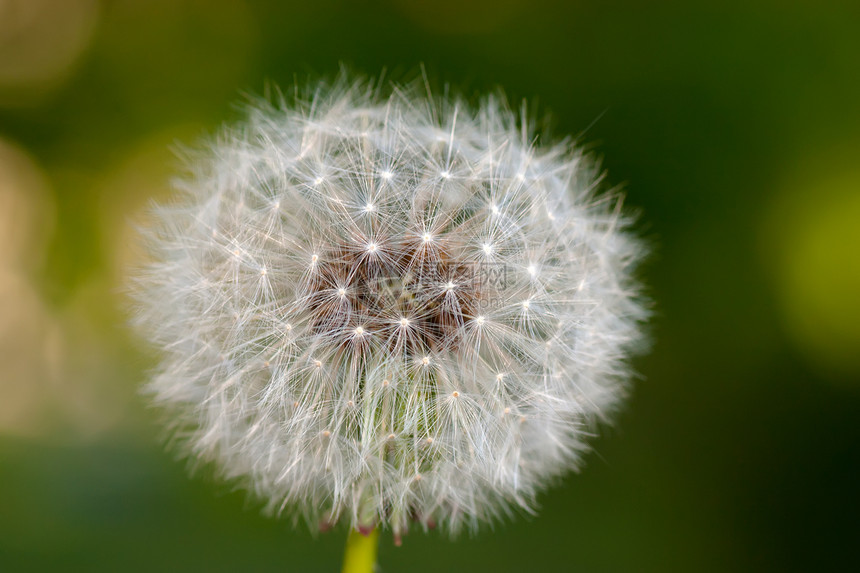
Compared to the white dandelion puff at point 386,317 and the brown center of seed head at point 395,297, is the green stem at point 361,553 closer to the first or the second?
the white dandelion puff at point 386,317

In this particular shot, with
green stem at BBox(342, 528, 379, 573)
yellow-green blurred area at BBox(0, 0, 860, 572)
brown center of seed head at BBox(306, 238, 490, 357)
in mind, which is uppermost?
yellow-green blurred area at BBox(0, 0, 860, 572)

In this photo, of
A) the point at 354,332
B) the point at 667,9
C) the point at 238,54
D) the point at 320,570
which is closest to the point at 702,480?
the point at 320,570

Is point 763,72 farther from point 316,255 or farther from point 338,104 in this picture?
point 316,255

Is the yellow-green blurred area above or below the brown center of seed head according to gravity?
above

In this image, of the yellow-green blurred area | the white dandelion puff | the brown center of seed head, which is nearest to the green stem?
the white dandelion puff

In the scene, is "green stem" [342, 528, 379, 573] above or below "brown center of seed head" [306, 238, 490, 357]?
below

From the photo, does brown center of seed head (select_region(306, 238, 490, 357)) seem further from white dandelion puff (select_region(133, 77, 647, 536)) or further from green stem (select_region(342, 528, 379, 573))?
green stem (select_region(342, 528, 379, 573))

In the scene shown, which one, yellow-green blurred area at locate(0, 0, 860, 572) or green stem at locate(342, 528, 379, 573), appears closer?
green stem at locate(342, 528, 379, 573)
